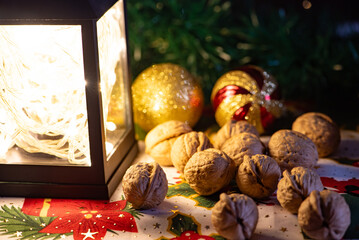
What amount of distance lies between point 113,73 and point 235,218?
407 millimetres

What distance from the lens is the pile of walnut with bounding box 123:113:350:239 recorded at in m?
0.71

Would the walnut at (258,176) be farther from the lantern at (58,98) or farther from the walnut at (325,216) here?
the lantern at (58,98)

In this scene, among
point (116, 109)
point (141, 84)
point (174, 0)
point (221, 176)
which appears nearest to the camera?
point (221, 176)

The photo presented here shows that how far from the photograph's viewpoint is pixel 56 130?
→ 2.84ft

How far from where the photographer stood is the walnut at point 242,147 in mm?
897

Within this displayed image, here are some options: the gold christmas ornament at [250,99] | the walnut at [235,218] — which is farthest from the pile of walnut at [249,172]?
the gold christmas ornament at [250,99]

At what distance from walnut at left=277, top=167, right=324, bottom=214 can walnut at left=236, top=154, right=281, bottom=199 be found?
0.04 m

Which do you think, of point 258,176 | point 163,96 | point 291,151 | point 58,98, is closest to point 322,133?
point 291,151

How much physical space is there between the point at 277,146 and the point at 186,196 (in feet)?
0.67

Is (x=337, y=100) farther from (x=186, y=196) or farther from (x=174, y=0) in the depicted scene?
(x=186, y=196)

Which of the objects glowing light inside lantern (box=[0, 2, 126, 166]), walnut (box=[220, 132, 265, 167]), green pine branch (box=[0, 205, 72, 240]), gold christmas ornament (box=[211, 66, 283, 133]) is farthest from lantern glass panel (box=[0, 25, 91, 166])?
gold christmas ornament (box=[211, 66, 283, 133])

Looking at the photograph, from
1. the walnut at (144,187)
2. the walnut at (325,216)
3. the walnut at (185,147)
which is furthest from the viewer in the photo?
the walnut at (185,147)

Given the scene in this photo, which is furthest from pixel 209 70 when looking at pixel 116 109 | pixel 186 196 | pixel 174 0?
pixel 186 196

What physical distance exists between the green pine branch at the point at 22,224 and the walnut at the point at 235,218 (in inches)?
10.1
